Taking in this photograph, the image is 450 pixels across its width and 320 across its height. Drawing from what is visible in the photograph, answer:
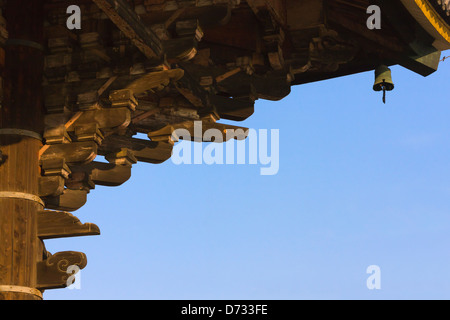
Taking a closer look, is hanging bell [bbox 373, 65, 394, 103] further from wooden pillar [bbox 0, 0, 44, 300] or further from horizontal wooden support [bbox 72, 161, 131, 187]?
wooden pillar [bbox 0, 0, 44, 300]

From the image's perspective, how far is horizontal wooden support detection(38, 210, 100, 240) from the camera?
10.6 meters

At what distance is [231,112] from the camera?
1255cm

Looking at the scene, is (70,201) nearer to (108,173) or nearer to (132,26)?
(108,173)

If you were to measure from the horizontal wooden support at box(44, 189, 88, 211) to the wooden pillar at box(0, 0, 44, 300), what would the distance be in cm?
80

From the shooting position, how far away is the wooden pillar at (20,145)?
10.3 metres

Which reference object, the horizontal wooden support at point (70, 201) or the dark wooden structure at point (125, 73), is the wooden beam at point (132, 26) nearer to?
the dark wooden structure at point (125, 73)

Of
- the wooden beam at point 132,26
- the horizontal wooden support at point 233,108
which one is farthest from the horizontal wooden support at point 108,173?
the wooden beam at point 132,26

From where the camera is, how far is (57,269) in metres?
10.5

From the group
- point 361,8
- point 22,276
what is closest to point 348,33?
point 361,8

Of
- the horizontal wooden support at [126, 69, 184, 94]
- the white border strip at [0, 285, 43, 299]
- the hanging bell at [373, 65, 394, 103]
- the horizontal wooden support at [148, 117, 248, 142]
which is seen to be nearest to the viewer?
the white border strip at [0, 285, 43, 299]

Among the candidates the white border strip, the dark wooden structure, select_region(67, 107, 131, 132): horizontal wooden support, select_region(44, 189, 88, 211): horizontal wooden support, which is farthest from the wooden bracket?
the white border strip

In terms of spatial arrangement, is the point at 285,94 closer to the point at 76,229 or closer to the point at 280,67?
the point at 280,67

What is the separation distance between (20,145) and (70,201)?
1.20 metres
